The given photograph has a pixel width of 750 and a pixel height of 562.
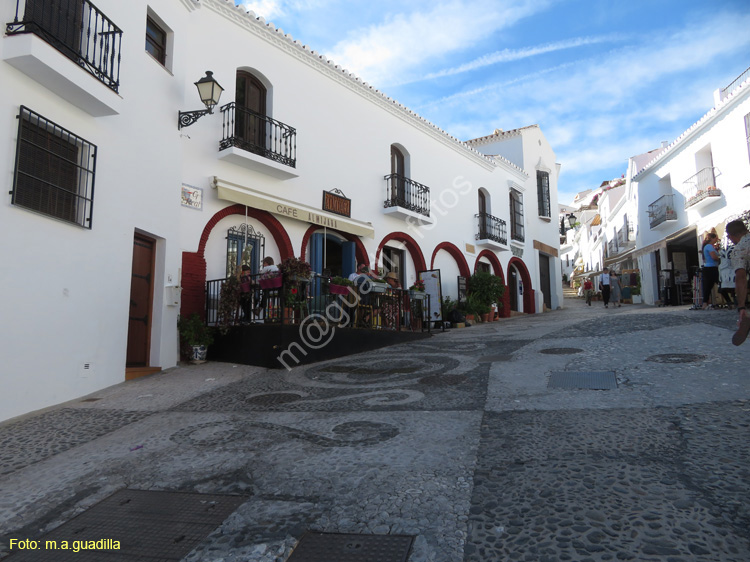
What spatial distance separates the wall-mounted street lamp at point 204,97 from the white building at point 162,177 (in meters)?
0.06

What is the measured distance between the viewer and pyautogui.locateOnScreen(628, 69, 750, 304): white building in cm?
1532

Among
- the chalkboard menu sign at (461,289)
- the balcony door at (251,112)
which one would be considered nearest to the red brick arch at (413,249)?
the chalkboard menu sign at (461,289)

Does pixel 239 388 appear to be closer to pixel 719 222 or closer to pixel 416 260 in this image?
pixel 416 260

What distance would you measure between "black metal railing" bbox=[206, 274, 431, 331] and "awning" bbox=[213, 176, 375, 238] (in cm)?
169

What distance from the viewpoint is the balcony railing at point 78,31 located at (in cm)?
601

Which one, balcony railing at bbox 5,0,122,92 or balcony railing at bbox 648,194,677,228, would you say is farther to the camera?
balcony railing at bbox 648,194,677,228

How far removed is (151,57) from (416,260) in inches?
389

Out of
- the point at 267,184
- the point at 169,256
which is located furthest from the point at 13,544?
the point at 267,184

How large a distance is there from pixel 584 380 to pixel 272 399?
363cm

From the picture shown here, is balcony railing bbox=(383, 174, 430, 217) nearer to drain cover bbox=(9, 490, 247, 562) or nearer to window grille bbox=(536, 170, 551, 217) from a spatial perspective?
window grille bbox=(536, 170, 551, 217)

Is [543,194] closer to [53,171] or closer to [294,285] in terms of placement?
[294,285]

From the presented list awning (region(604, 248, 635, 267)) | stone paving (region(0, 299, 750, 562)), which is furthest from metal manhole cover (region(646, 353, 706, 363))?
awning (region(604, 248, 635, 267))

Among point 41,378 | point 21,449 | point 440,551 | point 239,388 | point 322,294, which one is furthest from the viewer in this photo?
point 322,294

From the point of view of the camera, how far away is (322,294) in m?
9.96
